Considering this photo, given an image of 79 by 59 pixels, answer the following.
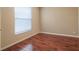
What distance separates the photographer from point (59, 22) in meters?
1.23

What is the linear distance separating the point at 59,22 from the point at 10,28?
60cm

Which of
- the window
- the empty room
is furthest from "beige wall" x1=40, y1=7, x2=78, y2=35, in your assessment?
the window

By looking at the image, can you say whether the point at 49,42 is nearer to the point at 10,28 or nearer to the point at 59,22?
the point at 59,22

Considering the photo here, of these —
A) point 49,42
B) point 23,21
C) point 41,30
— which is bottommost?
point 49,42

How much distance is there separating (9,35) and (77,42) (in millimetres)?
765

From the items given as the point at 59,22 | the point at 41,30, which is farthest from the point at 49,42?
the point at 59,22

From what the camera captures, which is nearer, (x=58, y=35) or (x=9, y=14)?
(x=9, y=14)

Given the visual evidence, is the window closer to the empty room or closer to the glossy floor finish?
the empty room

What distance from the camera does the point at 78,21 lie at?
1.07 m

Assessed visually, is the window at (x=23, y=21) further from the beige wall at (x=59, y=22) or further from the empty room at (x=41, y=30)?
the beige wall at (x=59, y=22)

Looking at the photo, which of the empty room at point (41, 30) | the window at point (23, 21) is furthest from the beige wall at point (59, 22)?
the window at point (23, 21)

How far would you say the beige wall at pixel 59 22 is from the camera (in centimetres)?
110
